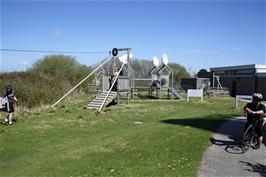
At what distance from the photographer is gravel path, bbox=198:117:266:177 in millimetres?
6156

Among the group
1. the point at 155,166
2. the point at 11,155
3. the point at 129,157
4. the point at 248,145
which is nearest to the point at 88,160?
the point at 129,157

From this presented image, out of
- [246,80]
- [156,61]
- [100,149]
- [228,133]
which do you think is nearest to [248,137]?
[228,133]

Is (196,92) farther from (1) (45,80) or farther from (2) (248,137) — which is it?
(2) (248,137)

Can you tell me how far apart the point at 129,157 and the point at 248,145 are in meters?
3.30

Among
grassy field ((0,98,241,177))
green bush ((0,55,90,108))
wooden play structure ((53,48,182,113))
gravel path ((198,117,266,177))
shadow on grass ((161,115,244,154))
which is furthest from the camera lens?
wooden play structure ((53,48,182,113))

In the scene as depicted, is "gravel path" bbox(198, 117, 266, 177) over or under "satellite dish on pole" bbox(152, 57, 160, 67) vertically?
under

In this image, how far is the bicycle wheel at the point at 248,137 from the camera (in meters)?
7.98

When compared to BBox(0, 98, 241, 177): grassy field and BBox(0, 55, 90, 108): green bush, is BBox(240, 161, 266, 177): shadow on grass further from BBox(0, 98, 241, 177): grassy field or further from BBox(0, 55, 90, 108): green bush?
BBox(0, 55, 90, 108): green bush

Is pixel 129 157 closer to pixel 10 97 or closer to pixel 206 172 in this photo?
pixel 206 172

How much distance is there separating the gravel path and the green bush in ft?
42.1

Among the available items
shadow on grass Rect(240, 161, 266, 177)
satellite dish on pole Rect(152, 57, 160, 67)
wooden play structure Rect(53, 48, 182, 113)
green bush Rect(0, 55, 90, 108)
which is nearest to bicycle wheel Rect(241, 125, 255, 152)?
shadow on grass Rect(240, 161, 266, 177)

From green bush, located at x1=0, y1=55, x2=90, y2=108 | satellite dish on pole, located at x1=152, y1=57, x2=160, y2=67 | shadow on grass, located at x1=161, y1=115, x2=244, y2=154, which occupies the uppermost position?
satellite dish on pole, located at x1=152, y1=57, x2=160, y2=67

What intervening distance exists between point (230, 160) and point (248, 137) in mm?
1450

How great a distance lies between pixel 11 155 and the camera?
7543 millimetres
